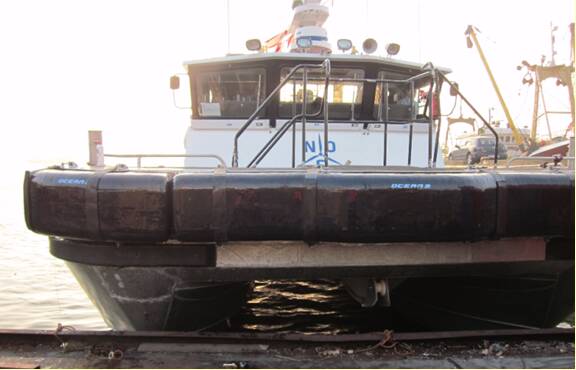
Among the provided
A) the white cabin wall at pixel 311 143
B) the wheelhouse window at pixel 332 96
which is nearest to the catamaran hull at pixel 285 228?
the white cabin wall at pixel 311 143

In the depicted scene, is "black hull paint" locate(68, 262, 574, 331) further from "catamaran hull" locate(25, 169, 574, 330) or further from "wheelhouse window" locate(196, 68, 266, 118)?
"wheelhouse window" locate(196, 68, 266, 118)

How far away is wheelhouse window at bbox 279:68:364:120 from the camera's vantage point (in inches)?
229

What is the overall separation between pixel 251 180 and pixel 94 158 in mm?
1504

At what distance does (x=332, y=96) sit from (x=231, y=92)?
1135mm

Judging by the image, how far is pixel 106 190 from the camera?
122 inches

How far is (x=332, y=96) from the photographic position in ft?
19.6

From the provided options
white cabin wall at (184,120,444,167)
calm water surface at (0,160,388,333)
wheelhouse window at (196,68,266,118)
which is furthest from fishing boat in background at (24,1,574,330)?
wheelhouse window at (196,68,266,118)

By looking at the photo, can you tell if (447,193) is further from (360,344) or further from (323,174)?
(360,344)

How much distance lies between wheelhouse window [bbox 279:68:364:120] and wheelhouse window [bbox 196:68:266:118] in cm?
28

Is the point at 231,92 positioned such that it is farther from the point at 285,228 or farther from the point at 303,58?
the point at 285,228

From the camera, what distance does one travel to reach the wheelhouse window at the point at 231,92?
589 centimetres

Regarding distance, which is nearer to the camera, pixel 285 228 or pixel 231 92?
pixel 285 228

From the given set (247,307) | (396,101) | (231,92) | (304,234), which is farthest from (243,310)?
(304,234)

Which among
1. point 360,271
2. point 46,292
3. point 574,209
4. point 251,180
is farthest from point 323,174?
point 46,292
